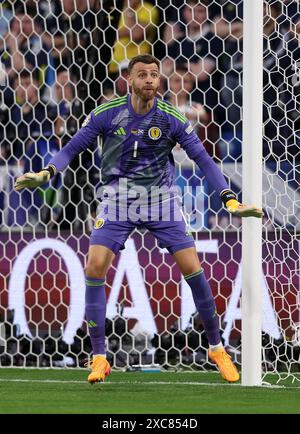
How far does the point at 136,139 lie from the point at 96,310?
97 cm

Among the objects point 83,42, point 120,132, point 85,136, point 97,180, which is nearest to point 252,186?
point 120,132

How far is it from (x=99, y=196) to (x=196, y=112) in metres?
0.88

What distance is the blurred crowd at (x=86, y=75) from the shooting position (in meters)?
8.60

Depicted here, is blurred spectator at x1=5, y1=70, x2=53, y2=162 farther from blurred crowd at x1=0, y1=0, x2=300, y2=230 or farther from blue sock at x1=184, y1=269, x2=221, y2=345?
blue sock at x1=184, y1=269, x2=221, y2=345

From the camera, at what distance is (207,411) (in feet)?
18.3

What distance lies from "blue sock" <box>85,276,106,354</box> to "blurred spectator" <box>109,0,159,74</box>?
2389 millimetres

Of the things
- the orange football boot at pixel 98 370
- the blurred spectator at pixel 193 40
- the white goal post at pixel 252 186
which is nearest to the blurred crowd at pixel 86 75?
the blurred spectator at pixel 193 40

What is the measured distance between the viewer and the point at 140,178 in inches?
276

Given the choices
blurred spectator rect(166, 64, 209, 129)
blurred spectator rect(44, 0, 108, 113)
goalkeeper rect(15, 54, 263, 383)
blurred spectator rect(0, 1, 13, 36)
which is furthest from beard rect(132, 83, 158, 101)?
blurred spectator rect(0, 1, 13, 36)

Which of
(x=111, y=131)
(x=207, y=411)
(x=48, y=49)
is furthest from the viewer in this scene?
(x=48, y=49)

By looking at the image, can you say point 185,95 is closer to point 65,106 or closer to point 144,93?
point 65,106

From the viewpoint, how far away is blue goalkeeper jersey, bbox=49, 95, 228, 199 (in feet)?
22.9
